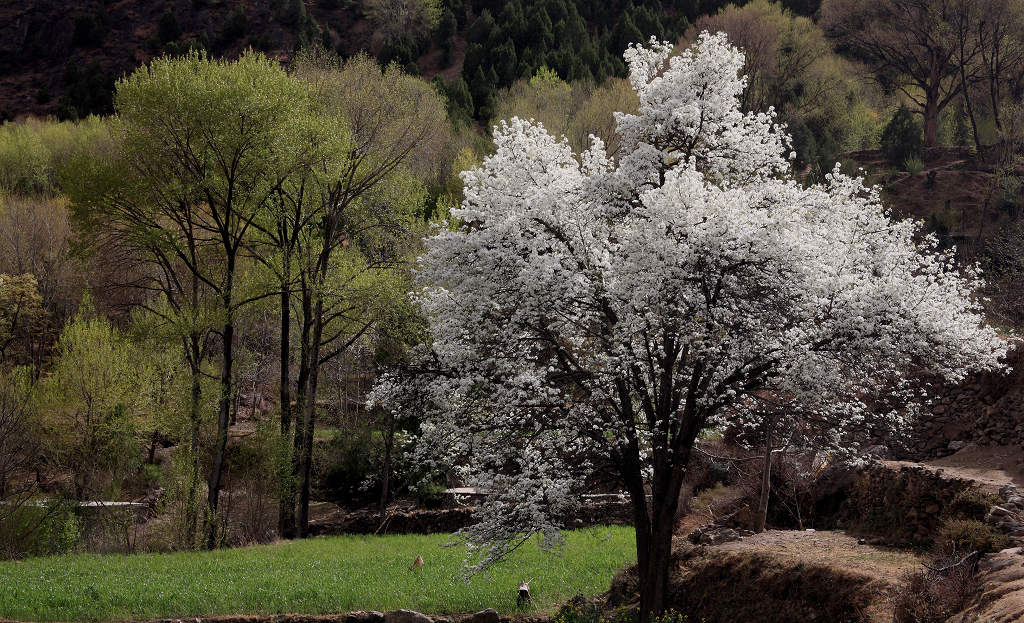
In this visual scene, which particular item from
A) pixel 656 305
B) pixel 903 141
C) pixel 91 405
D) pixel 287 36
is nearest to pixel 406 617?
pixel 656 305

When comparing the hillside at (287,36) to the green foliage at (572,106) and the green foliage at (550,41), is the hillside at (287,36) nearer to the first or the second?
the green foliage at (550,41)

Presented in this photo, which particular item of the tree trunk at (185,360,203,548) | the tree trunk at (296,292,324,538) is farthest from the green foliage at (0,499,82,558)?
the tree trunk at (296,292,324,538)

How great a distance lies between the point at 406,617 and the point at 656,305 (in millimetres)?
6988

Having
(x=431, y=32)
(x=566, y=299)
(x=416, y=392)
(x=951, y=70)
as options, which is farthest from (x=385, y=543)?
(x=431, y=32)

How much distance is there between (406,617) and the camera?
13258 mm

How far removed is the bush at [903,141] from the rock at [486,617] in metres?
39.9

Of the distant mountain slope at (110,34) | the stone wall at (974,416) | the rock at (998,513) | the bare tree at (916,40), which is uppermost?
the distant mountain slope at (110,34)

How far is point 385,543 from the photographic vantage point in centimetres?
2039

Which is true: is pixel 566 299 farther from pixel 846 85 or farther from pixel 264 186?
pixel 846 85

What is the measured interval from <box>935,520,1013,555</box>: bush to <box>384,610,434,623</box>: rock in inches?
314

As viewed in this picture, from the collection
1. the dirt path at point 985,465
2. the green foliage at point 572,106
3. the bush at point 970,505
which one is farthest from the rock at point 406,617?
the green foliage at point 572,106

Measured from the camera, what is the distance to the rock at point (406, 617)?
1322 centimetres

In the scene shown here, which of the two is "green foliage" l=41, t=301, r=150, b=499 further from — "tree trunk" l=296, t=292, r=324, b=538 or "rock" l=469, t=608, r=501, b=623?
"rock" l=469, t=608, r=501, b=623

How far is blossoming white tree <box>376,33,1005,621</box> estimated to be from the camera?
405 inches
